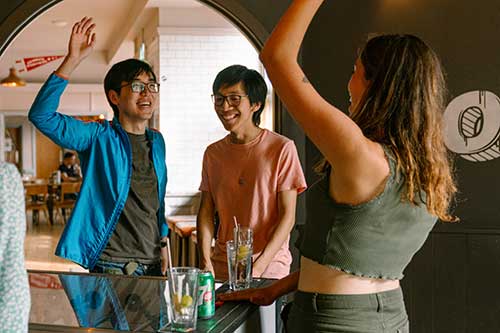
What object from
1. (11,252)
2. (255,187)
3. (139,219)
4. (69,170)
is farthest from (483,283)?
(69,170)

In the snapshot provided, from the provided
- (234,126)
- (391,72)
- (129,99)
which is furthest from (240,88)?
(391,72)

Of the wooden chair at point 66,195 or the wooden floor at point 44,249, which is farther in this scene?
the wooden chair at point 66,195

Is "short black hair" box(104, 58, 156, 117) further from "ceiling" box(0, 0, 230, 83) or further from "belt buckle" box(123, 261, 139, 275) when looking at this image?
"ceiling" box(0, 0, 230, 83)

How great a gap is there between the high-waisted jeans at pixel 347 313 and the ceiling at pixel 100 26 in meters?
3.63

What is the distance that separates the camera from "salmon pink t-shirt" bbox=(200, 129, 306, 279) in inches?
112

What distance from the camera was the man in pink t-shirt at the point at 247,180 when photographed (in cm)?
285

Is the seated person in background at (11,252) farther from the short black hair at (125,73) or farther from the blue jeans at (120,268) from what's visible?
the short black hair at (125,73)

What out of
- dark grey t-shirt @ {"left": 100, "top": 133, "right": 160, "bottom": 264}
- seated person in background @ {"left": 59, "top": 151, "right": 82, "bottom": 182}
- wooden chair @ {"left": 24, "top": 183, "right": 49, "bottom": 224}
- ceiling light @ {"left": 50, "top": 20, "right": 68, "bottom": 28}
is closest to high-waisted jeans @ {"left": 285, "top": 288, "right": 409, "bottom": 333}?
dark grey t-shirt @ {"left": 100, "top": 133, "right": 160, "bottom": 264}

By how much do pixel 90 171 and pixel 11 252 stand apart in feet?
5.59

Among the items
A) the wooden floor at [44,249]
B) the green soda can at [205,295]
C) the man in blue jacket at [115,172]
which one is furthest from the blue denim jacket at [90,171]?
the wooden floor at [44,249]

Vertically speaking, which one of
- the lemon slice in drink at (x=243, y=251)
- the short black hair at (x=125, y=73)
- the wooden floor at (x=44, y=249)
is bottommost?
the wooden floor at (x=44, y=249)

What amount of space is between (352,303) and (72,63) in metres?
1.66

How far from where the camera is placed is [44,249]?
10.5m

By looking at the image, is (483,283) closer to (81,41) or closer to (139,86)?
(139,86)
